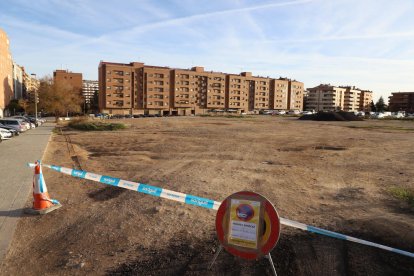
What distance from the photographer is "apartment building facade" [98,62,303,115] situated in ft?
312

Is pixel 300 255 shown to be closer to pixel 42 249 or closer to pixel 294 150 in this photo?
pixel 42 249

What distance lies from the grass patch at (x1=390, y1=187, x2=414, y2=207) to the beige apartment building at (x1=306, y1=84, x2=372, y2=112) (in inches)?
5780

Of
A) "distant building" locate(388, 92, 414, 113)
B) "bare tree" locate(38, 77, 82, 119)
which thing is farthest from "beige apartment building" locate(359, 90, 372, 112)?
"bare tree" locate(38, 77, 82, 119)

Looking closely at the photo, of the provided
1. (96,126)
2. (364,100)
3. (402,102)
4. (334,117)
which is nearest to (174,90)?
(334,117)

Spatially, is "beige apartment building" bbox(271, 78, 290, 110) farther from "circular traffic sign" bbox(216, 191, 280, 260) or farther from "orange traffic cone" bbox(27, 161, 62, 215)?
"circular traffic sign" bbox(216, 191, 280, 260)

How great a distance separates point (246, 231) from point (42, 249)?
331 centimetres

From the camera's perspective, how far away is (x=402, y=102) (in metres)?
156

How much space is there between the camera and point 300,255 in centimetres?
471

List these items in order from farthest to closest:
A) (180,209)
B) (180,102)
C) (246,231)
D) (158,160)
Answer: (180,102) → (158,160) → (180,209) → (246,231)

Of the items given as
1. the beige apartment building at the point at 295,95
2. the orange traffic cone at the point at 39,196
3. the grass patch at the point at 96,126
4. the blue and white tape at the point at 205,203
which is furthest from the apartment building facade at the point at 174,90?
the blue and white tape at the point at 205,203

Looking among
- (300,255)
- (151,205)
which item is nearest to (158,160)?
(151,205)

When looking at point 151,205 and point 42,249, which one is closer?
point 42,249

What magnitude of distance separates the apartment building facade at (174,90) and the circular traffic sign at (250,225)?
9441cm

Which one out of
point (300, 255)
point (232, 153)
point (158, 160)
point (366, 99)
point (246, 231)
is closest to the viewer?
point (246, 231)
